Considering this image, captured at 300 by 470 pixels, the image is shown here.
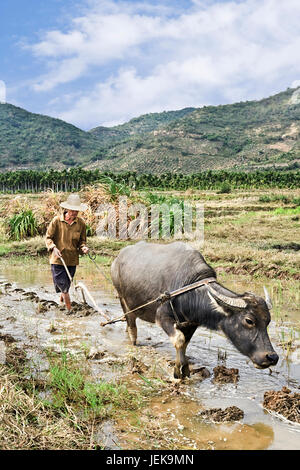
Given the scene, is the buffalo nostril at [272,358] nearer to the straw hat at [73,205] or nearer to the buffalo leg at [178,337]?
the buffalo leg at [178,337]

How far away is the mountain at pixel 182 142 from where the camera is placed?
94.5 metres

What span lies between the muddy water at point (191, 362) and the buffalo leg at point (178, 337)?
0.13 metres

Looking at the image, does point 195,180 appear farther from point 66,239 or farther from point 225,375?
point 225,375

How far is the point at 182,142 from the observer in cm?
10775

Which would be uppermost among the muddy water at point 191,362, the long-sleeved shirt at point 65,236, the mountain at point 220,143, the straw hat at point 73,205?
the mountain at point 220,143

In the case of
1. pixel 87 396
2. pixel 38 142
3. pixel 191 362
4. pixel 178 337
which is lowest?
pixel 191 362

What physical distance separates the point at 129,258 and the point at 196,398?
1.73 meters

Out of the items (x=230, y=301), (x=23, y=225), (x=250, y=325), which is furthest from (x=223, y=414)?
(x=23, y=225)

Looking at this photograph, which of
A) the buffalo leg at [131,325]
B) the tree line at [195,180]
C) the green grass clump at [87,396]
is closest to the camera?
the green grass clump at [87,396]

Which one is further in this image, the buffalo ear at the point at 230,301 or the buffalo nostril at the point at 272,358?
the buffalo ear at the point at 230,301

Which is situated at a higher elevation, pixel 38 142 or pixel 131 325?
pixel 38 142
